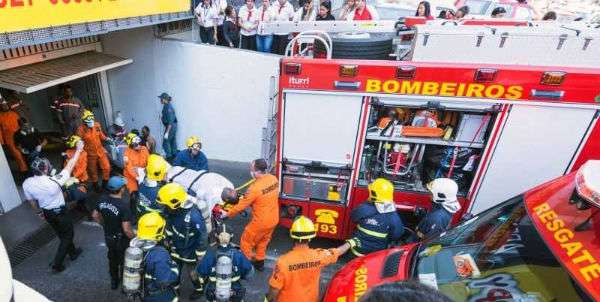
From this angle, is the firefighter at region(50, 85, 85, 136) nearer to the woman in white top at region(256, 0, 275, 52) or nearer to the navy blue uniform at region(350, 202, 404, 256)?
the woman in white top at region(256, 0, 275, 52)

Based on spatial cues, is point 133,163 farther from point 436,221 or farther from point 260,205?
point 436,221

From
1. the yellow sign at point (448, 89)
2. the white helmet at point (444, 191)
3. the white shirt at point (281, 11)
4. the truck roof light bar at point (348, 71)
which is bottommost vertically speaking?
the white helmet at point (444, 191)

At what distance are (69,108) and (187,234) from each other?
4753 mm

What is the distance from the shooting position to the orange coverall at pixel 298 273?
3.14m

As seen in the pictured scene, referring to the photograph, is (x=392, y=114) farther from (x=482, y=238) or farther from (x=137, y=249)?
(x=137, y=249)

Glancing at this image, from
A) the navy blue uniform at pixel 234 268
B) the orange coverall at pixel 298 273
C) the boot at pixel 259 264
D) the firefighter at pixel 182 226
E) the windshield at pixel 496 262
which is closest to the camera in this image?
the windshield at pixel 496 262

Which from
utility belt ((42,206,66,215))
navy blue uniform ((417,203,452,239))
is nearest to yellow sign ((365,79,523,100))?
navy blue uniform ((417,203,452,239))

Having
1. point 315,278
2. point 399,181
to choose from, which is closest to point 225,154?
point 399,181

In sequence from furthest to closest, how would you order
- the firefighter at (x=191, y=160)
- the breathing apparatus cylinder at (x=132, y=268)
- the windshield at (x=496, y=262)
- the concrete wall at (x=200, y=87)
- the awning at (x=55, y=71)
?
the concrete wall at (x=200, y=87), the firefighter at (x=191, y=160), the awning at (x=55, y=71), the breathing apparatus cylinder at (x=132, y=268), the windshield at (x=496, y=262)

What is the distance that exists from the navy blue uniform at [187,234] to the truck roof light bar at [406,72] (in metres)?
2.67

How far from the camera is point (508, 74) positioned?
389cm

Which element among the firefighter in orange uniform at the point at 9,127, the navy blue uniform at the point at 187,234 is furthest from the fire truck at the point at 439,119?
the firefighter in orange uniform at the point at 9,127

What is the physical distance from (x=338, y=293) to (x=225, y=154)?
5.36m

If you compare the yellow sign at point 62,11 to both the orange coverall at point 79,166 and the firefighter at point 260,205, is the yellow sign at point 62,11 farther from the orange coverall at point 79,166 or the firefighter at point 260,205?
the firefighter at point 260,205
